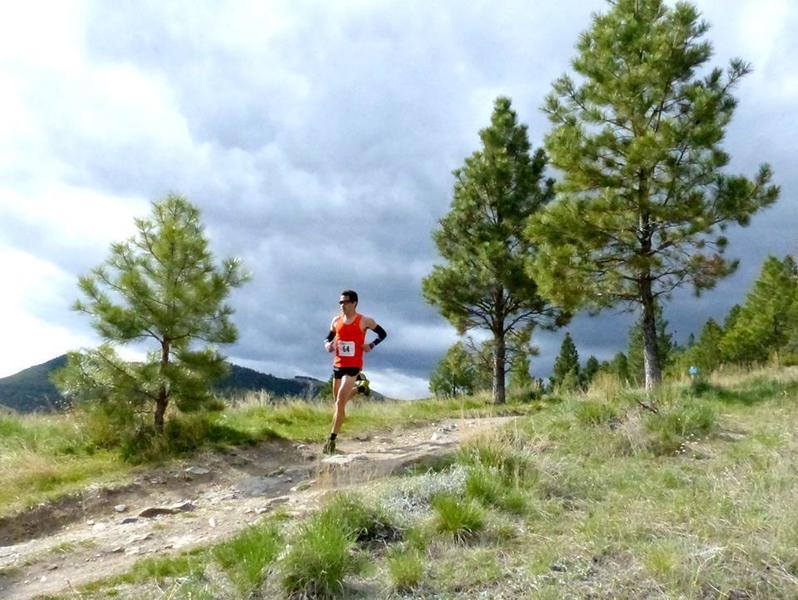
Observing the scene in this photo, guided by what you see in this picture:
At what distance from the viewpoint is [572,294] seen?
13.0 m

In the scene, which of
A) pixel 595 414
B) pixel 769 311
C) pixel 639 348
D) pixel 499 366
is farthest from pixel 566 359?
pixel 595 414

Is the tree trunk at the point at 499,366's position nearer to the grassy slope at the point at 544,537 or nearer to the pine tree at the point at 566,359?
the grassy slope at the point at 544,537

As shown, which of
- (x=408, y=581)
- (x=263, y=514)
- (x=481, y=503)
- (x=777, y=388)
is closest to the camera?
(x=408, y=581)

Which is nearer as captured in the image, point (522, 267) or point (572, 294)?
point (572, 294)

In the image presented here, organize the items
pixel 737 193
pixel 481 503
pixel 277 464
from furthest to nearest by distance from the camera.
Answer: pixel 737 193 < pixel 277 464 < pixel 481 503

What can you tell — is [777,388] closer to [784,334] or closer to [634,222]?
[634,222]

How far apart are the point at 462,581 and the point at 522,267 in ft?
45.9

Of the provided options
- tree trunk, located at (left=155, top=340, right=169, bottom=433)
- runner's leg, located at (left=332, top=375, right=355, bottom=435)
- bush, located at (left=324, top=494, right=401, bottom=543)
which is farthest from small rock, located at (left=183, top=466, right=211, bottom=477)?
bush, located at (left=324, top=494, right=401, bottom=543)

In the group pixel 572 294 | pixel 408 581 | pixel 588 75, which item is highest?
pixel 588 75

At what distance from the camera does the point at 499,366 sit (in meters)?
18.1

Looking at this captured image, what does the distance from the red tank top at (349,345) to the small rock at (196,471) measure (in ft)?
6.65

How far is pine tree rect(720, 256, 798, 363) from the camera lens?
32531 mm

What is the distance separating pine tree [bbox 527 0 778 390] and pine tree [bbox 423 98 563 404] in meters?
4.43

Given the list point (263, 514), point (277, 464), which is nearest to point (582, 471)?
point (263, 514)
